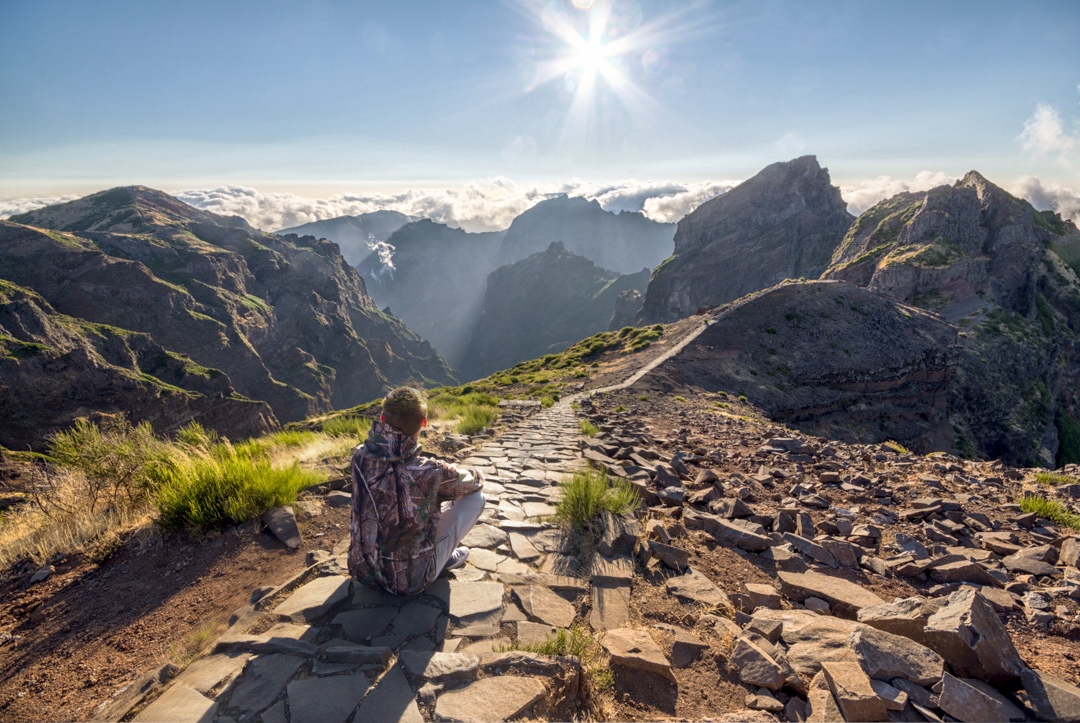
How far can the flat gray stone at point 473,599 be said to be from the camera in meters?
3.92

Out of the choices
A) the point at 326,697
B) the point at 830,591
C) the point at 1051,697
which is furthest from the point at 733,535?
the point at 326,697

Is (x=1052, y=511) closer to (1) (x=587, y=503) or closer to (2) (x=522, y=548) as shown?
(1) (x=587, y=503)

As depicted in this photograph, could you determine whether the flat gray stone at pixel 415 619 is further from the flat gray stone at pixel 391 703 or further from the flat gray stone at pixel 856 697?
the flat gray stone at pixel 856 697

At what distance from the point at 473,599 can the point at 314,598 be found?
143 cm

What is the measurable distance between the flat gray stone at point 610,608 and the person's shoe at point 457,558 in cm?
135

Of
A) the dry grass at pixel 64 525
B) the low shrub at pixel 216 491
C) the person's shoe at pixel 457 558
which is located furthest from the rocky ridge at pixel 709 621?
the dry grass at pixel 64 525

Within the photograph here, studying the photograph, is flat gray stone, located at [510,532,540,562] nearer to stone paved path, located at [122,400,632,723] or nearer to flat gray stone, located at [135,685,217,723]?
stone paved path, located at [122,400,632,723]

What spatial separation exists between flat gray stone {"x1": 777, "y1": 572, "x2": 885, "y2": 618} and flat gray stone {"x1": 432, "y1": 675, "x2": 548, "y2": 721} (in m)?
2.93

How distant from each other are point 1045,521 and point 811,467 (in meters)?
3.11

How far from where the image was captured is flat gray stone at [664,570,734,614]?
14.2ft

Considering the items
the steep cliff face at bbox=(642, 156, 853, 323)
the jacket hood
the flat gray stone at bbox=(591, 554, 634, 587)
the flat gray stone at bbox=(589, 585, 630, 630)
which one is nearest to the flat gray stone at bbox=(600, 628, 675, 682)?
the flat gray stone at bbox=(589, 585, 630, 630)

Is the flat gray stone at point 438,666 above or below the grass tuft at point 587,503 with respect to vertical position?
above

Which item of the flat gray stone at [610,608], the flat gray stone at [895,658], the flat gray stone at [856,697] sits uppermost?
the flat gray stone at [895,658]

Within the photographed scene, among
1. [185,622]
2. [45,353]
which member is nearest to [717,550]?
[185,622]
